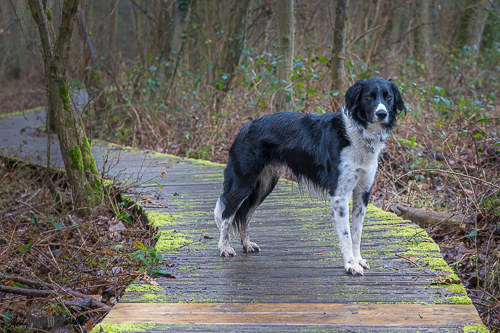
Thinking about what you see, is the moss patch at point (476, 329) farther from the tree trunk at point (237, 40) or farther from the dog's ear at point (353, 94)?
the tree trunk at point (237, 40)

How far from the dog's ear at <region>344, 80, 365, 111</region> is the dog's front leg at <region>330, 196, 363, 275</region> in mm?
709

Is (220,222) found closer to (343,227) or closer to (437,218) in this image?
(343,227)

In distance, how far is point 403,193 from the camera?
6367 millimetres

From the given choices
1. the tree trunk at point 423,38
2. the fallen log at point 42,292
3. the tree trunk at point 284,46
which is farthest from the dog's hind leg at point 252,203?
the tree trunk at point 423,38

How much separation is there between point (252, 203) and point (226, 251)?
1.56 ft

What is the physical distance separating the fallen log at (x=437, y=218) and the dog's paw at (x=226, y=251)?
6.85ft

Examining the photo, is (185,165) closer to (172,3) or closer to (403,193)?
(403,193)

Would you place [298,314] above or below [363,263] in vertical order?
above

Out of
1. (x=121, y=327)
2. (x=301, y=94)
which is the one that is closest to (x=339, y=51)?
(x=301, y=94)

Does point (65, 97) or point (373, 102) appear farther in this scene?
point (65, 97)

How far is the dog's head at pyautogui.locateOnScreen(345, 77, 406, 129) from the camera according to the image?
3.40 metres

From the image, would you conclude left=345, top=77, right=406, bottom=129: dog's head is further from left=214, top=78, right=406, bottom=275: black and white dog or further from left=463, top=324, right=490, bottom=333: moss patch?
left=463, top=324, right=490, bottom=333: moss patch

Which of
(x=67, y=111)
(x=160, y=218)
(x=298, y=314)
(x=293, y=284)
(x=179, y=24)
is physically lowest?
(x=160, y=218)

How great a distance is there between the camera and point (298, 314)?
273 centimetres
